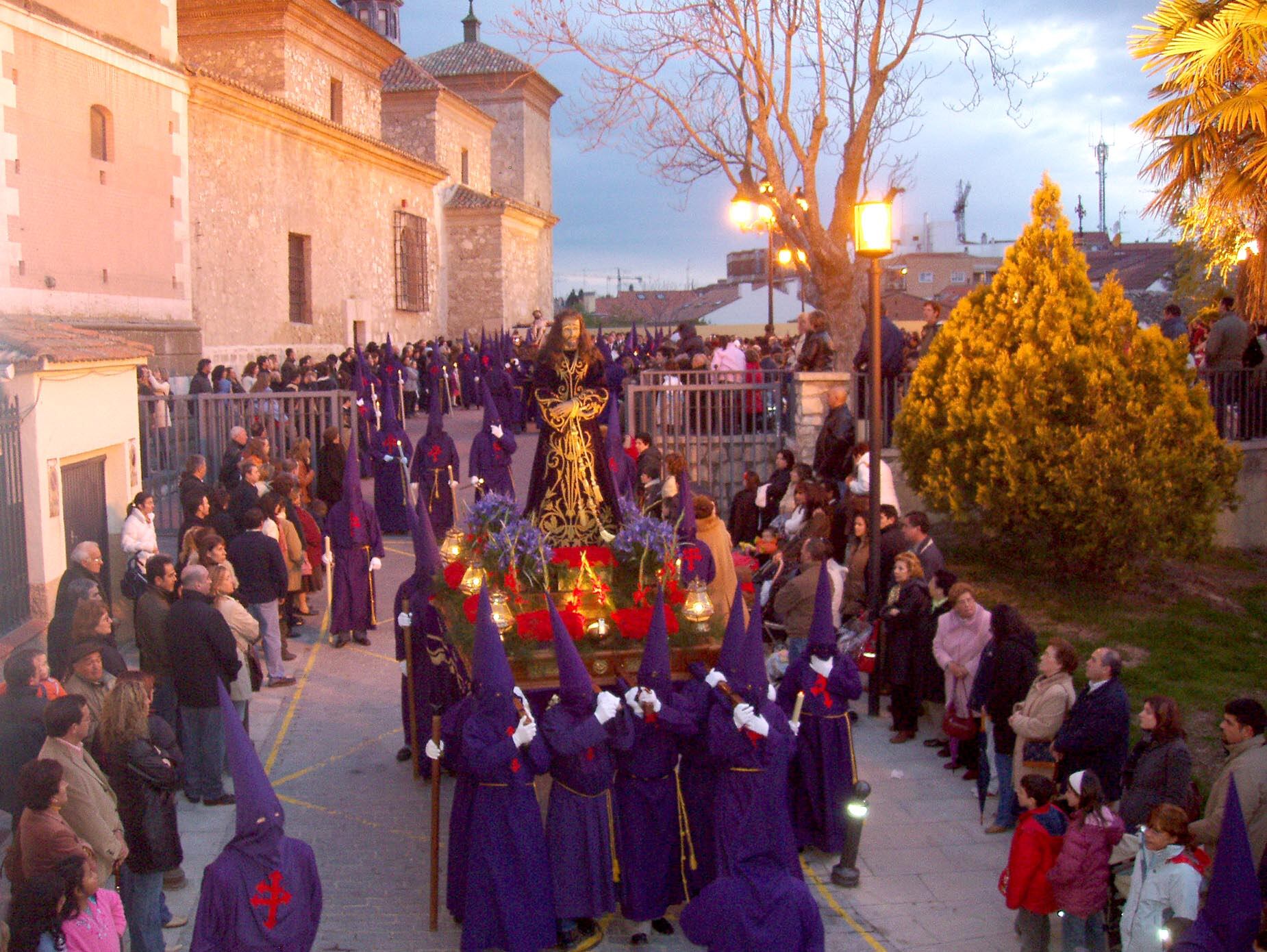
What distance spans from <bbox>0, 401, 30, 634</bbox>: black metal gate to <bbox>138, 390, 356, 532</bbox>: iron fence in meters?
5.48

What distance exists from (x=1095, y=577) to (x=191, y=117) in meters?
17.8

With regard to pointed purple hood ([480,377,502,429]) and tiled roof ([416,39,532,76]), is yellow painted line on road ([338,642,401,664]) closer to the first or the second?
pointed purple hood ([480,377,502,429])

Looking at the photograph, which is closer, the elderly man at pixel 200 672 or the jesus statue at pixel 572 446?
the elderly man at pixel 200 672

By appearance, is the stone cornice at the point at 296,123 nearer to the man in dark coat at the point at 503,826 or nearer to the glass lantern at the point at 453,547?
the glass lantern at the point at 453,547

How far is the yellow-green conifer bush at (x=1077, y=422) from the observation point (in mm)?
11227

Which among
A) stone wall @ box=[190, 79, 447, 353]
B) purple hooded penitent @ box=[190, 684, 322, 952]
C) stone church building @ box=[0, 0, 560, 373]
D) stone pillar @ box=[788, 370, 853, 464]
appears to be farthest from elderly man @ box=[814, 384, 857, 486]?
stone wall @ box=[190, 79, 447, 353]

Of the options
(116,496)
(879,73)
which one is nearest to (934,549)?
(116,496)

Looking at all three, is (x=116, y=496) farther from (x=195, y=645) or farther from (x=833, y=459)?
(x=833, y=459)

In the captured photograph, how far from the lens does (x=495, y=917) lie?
19.7 feet

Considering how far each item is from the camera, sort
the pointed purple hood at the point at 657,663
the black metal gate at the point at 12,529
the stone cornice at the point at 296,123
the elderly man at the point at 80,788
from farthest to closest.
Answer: the stone cornice at the point at 296,123 < the black metal gate at the point at 12,529 < the pointed purple hood at the point at 657,663 < the elderly man at the point at 80,788

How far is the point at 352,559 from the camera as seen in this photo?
37.2 feet

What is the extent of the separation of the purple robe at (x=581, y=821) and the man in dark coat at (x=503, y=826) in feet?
0.34

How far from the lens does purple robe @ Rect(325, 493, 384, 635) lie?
11.2 metres

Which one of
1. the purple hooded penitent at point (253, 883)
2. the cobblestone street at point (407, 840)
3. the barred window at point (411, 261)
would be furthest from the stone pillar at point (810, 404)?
the barred window at point (411, 261)
